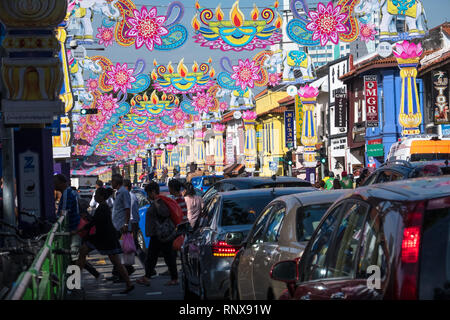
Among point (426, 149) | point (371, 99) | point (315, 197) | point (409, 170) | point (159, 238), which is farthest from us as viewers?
point (371, 99)

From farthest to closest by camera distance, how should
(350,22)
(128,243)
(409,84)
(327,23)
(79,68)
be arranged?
(79,68), (409,84), (350,22), (327,23), (128,243)

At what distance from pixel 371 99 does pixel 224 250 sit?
34.5m

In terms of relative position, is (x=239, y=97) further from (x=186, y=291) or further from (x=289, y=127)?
(x=186, y=291)

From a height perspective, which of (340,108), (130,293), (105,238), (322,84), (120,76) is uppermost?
(322,84)

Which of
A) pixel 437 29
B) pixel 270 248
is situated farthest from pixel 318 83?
pixel 270 248

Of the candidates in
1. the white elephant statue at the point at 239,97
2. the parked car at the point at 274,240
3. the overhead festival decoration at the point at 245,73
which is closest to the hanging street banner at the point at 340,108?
the white elephant statue at the point at 239,97

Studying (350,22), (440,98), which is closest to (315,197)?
(350,22)

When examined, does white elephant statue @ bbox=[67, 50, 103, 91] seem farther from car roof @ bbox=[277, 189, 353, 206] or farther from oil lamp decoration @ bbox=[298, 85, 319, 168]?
car roof @ bbox=[277, 189, 353, 206]

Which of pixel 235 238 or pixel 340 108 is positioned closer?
pixel 235 238

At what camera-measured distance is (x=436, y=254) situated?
420 cm

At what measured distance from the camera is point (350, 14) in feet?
91.4

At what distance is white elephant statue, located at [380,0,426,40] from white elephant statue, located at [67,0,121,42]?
25.8 feet

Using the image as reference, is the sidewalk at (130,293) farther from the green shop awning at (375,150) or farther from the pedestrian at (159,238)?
the green shop awning at (375,150)
